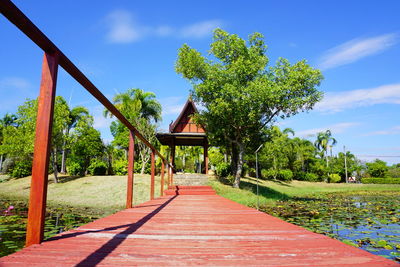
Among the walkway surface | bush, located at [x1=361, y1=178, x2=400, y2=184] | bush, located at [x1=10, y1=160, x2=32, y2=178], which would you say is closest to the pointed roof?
bush, located at [x1=10, y1=160, x2=32, y2=178]

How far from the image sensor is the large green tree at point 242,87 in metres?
13.9

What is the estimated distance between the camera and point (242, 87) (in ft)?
45.8

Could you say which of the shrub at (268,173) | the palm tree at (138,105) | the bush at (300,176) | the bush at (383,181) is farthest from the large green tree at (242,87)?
the bush at (383,181)

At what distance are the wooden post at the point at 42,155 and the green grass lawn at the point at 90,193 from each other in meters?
9.62

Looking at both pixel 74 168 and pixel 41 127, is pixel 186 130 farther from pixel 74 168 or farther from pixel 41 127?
pixel 41 127

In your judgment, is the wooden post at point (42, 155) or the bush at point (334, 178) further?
the bush at point (334, 178)

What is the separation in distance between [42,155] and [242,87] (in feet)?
43.1

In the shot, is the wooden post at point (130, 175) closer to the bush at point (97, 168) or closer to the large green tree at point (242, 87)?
the large green tree at point (242, 87)

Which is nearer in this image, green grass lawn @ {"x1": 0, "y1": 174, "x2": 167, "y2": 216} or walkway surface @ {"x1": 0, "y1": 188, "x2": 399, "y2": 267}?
walkway surface @ {"x1": 0, "y1": 188, "x2": 399, "y2": 267}

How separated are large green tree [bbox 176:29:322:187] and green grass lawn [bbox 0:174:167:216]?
5.68 m

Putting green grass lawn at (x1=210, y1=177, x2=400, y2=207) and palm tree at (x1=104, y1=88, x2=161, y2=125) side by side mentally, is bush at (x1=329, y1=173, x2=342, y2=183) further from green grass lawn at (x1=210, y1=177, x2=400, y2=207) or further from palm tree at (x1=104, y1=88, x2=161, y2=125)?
palm tree at (x1=104, y1=88, x2=161, y2=125)

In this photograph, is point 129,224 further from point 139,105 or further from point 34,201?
point 139,105

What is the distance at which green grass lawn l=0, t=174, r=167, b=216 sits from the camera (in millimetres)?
11773

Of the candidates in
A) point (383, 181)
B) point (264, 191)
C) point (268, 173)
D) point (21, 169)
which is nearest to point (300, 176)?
point (268, 173)
